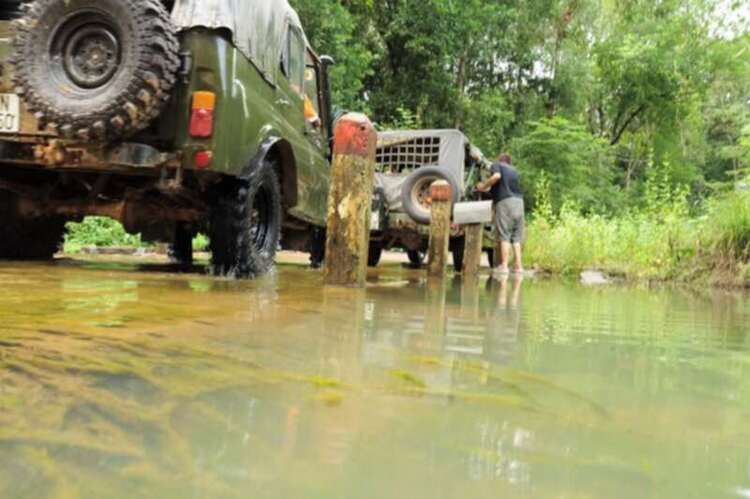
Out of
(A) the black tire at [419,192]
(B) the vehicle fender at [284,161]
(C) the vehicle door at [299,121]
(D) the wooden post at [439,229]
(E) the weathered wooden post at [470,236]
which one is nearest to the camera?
(B) the vehicle fender at [284,161]

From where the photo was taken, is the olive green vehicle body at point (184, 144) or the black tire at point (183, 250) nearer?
the olive green vehicle body at point (184, 144)

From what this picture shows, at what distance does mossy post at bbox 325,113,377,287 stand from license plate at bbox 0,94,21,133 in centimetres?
202

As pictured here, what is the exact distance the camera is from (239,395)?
1359mm

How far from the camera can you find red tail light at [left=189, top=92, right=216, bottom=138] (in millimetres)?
4023

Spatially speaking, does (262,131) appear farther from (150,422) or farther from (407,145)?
(407,145)

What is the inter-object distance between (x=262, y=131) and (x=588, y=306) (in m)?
2.52

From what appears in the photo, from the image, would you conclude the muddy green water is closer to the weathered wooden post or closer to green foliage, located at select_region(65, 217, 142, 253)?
the weathered wooden post

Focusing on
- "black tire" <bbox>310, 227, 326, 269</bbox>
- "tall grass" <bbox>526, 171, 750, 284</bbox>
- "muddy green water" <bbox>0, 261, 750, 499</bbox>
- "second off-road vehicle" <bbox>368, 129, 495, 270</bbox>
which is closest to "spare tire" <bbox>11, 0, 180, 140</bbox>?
"muddy green water" <bbox>0, 261, 750, 499</bbox>

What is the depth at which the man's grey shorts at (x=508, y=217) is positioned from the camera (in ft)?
31.3

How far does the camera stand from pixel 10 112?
13.8ft

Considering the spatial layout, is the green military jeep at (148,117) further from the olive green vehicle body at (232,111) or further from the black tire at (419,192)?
the black tire at (419,192)

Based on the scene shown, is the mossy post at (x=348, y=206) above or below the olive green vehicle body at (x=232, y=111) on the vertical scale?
below

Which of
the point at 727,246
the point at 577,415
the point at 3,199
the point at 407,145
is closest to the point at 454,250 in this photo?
the point at 407,145

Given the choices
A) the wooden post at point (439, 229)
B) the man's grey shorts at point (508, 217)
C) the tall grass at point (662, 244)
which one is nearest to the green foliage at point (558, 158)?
the tall grass at point (662, 244)
